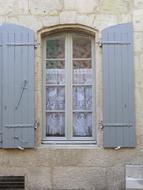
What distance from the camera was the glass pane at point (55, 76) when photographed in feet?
23.9

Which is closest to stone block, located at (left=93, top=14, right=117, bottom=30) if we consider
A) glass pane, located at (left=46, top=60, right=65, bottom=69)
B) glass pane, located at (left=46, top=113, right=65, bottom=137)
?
glass pane, located at (left=46, top=60, right=65, bottom=69)

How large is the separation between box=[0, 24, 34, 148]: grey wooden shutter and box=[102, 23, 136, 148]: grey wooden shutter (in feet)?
3.69

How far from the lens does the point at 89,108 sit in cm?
725

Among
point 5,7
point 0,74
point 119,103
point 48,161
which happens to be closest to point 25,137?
point 48,161

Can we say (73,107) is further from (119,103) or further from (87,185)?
(87,185)

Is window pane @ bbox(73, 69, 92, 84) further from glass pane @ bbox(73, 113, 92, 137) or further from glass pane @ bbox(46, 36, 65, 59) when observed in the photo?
glass pane @ bbox(73, 113, 92, 137)

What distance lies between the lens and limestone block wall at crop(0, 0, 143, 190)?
6949mm

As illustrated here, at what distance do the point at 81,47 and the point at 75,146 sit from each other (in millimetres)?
1570

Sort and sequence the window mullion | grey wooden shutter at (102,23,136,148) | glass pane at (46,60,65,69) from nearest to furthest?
grey wooden shutter at (102,23,136,148) → the window mullion → glass pane at (46,60,65,69)

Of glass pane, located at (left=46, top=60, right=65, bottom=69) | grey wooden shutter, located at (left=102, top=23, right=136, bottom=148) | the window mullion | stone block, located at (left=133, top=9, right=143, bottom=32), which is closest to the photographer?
grey wooden shutter, located at (left=102, top=23, right=136, bottom=148)

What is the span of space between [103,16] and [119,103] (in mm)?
1356

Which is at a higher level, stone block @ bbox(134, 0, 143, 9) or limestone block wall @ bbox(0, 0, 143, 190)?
stone block @ bbox(134, 0, 143, 9)

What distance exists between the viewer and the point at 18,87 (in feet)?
22.9

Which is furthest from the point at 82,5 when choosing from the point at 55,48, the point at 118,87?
the point at 118,87
